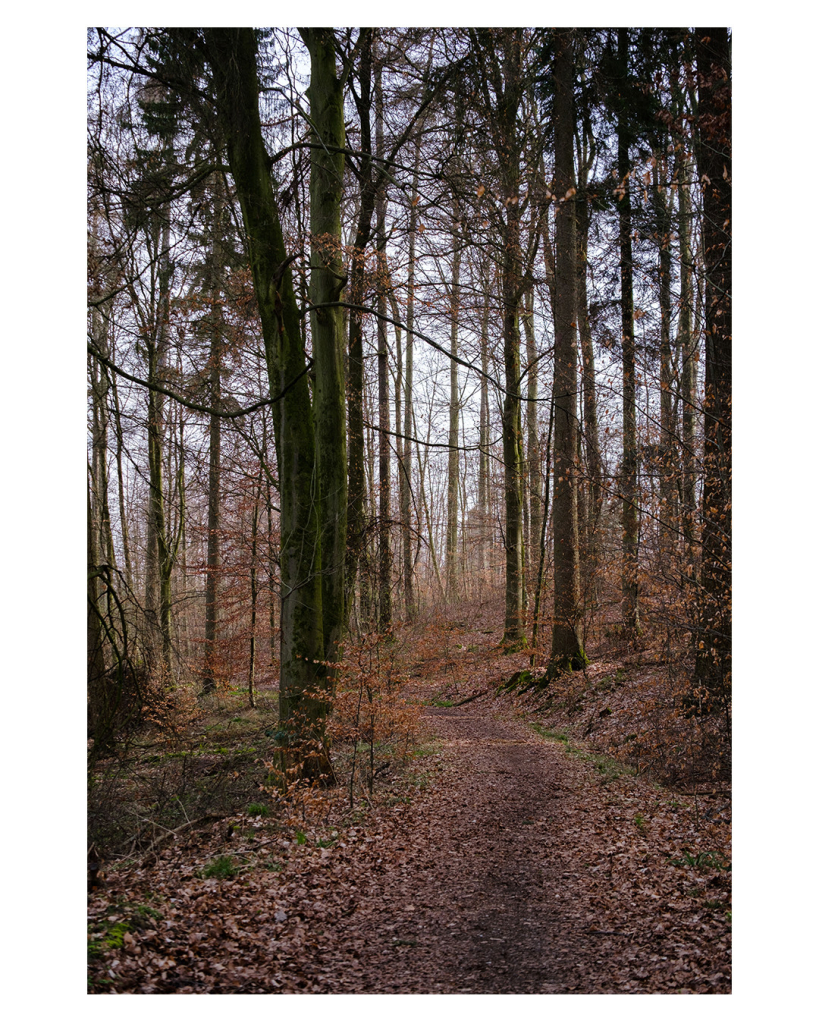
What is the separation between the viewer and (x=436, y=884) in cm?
426

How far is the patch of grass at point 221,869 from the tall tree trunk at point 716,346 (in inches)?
145

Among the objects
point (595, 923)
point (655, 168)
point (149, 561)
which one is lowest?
point (595, 923)

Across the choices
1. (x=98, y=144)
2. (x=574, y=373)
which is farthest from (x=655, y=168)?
(x=574, y=373)

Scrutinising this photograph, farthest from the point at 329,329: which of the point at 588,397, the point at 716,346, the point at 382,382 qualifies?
the point at 382,382

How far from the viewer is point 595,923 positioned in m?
3.61

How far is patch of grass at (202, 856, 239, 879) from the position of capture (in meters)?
4.07

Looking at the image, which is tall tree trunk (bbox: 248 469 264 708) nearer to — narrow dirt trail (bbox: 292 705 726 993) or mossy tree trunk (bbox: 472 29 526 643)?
mossy tree trunk (bbox: 472 29 526 643)

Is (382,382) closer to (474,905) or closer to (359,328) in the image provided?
(359,328)

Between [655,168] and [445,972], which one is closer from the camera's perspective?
[445,972]

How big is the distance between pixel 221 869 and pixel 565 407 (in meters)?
7.92

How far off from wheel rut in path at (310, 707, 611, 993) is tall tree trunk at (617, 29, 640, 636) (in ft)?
10.1

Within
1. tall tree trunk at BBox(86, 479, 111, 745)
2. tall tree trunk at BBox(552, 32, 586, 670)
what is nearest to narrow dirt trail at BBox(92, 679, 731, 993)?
tall tree trunk at BBox(86, 479, 111, 745)

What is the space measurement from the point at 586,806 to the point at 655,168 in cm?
544

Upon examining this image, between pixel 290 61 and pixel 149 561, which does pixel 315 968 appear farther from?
pixel 149 561
